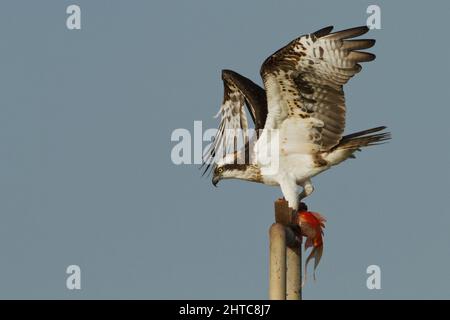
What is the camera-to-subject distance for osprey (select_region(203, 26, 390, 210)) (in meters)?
16.0

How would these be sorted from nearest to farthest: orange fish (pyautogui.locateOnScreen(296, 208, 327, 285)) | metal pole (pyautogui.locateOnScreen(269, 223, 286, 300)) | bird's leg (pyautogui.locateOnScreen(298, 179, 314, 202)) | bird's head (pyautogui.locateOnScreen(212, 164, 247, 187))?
metal pole (pyautogui.locateOnScreen(269, 223, 286, 300)) < orange fish (pyautogui.locateOnScreen(296, 208, 327, 285)) < bird's leg (pyautogui.locateOnScreen(298, 179, 314, 202)) < bird's head (pyautogui.locateOnScreen(212, 164, 247, 187))

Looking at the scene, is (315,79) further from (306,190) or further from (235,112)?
(235,112)

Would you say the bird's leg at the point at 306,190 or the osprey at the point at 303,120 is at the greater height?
the osprey at the point at 303,120

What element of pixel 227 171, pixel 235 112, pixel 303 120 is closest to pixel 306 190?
pixel 303 120

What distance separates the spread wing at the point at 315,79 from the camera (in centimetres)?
1591

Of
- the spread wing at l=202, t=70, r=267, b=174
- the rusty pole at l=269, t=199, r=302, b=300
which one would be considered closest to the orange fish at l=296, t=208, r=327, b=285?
the rusty pole at l=269, t=199, r=302, b=300

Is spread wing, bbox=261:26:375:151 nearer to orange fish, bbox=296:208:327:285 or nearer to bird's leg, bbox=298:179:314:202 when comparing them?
bird's leg, bbox=298:179:314:202

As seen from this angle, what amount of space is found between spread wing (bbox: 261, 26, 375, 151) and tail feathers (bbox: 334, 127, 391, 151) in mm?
107

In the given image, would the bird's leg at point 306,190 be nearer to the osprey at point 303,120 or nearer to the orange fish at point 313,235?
the osprey at point 303,120

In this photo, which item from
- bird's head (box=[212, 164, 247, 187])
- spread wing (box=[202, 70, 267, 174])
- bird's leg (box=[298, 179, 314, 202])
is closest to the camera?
A: bird's leg (box=[298, 179, 314, 202])

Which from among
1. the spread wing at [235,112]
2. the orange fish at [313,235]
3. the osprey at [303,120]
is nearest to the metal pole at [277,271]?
the orange fish at [313,235]
